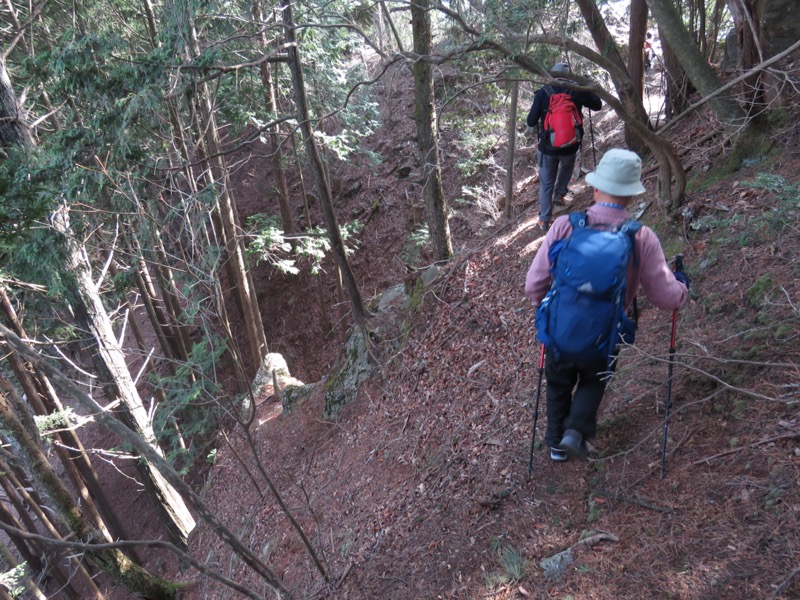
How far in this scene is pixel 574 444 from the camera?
10.4 ft

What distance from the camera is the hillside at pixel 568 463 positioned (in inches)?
110

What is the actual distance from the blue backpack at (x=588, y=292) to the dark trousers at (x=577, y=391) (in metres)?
0.10

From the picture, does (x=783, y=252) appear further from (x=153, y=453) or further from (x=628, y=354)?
(x=153, y=453)

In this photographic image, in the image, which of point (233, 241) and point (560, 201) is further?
point (233, 241)

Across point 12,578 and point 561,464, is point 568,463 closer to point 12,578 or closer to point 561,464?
point 561,464

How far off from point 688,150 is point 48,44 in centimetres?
1384

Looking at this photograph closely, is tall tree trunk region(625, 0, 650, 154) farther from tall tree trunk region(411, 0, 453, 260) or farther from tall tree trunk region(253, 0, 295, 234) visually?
tall tree trunk region(253, 0, 295, 234)

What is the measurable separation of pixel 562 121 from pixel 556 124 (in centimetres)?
8

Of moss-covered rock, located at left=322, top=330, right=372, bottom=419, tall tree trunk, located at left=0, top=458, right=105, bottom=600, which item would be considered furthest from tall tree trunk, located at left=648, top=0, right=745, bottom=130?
tall tree trunk, located at left=0, top=458, right=105, bottom=600

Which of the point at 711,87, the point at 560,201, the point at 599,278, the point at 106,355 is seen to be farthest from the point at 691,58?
the point at 106,355

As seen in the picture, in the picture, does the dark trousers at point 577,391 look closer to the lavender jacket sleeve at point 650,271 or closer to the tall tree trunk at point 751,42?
the lavender jacket sleeve at point 650,271

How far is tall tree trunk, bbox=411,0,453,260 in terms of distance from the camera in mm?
7086

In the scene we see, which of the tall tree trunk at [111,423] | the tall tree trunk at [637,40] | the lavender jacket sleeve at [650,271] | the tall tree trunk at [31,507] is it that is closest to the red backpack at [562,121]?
the tall tree trunk at [637,40]

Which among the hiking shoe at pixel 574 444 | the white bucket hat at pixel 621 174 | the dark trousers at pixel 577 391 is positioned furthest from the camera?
the hiking shoe at pixel 574 444
